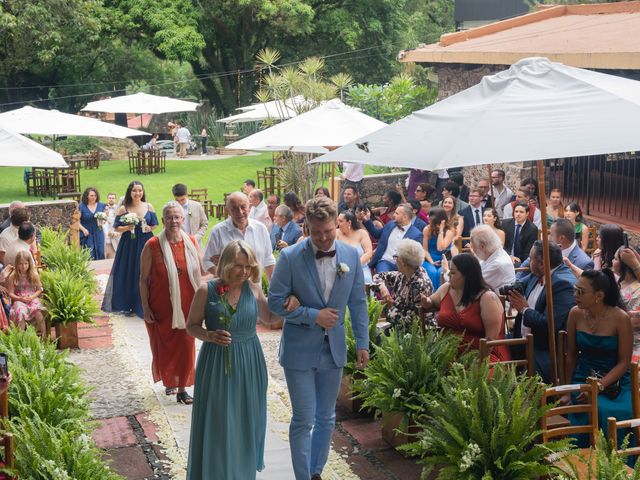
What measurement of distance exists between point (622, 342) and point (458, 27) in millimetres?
28919

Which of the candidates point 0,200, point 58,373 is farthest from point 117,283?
point 0,200

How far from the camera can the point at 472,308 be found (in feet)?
21.8

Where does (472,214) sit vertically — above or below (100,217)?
above

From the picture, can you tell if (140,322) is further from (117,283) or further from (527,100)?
(527,100)

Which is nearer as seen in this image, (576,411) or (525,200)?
(576,411)

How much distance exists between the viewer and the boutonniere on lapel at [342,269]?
19.8ft

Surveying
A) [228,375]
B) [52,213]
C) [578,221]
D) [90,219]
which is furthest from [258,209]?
[228,375]

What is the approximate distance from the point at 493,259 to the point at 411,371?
1.82m

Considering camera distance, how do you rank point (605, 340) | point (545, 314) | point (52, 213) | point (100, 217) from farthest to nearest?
Answer: point (52, 213)
point (100, 217)
point (545, 314)
point (605, 340)

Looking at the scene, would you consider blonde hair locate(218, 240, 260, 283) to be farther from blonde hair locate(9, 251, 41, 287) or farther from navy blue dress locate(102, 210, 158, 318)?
navy blue dress locate(102, 210, 158, 318)

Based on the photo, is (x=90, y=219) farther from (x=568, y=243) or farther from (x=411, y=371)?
(x=411, y=371)

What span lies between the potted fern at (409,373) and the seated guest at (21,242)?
17.1ft

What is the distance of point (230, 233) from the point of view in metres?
8.78

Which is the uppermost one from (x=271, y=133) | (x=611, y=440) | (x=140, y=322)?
(x=271, y=133)
